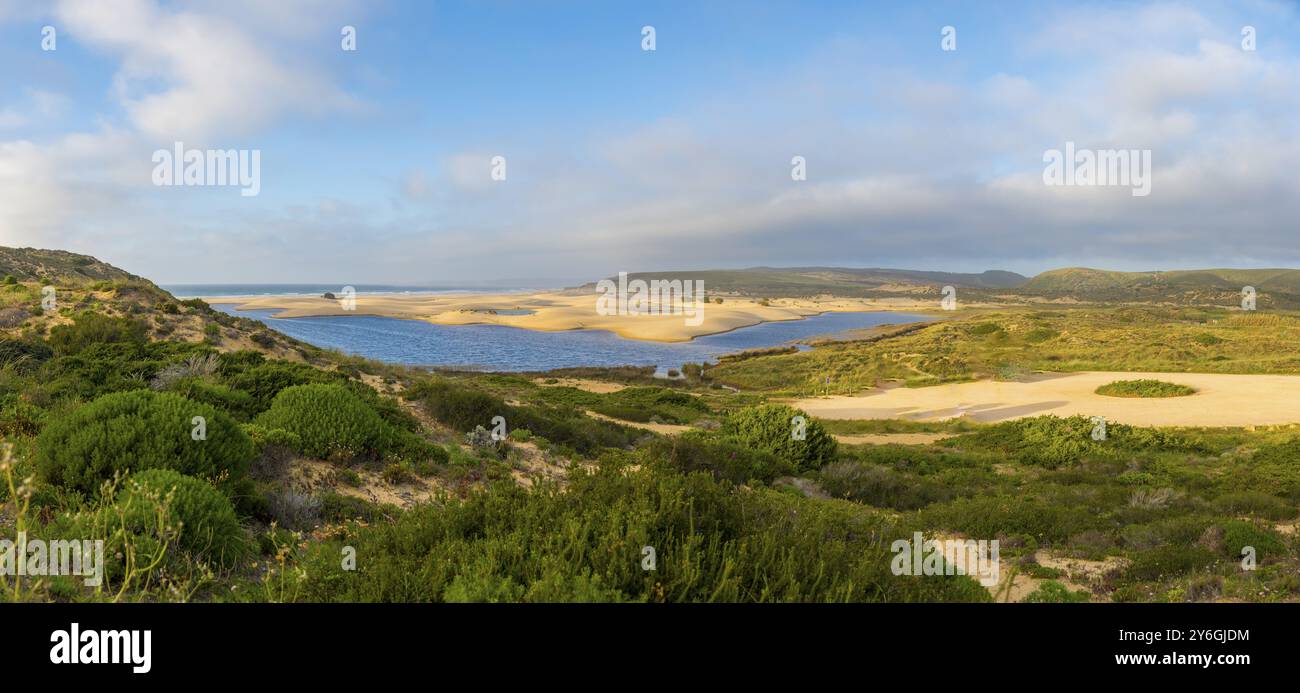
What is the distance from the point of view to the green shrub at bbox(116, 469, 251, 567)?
4.71 meters

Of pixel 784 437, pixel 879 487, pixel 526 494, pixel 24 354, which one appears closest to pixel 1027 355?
pixel 784 437

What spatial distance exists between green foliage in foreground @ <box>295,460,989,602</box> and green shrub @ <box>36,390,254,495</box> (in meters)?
3.31

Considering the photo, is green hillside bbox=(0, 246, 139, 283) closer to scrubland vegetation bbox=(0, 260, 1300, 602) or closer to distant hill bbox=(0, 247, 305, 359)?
distant hill bbox=(0, 247, 305, 359)

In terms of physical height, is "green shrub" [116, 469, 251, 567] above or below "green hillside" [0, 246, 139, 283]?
below

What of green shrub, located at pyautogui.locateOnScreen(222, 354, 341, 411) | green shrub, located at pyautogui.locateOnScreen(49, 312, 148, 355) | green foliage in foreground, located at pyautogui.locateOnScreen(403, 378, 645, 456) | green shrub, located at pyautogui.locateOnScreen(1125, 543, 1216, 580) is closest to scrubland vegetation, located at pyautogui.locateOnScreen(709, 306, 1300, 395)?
green foliage in foreground, located at pyautogui.locateOnScreen(403, 378, 645, 456)

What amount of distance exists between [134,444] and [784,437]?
13.3 meters

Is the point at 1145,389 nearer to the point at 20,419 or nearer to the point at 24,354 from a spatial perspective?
the point at 20,419

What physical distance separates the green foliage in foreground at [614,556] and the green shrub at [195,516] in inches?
50.6

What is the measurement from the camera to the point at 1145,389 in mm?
30109

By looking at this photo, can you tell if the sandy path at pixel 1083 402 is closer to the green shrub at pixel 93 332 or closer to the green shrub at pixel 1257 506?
the green shrub at pixel 1257 506

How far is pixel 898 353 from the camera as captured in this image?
53094mm

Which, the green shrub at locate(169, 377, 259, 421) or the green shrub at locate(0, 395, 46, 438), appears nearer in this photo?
the green shrub at locate(0, 395, 46, 438)
